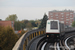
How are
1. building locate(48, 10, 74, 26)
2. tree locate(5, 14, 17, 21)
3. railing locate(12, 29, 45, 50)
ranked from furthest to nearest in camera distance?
tree locate(5, 14, 17, 21) → building locate(48, 10, 74, 26) → railing locate(12, 29, 45, 50)

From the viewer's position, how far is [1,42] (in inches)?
1900

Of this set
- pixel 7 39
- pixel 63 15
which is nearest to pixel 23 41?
pixel 7 39

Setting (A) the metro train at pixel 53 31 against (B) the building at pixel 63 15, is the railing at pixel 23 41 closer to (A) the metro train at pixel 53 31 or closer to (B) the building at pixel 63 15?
(A) the metro train at pixel 53 31

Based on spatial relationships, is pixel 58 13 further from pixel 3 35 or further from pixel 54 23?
pixel 54 23

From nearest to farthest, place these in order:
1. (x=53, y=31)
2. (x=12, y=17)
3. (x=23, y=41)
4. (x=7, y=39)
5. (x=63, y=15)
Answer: (x=23, y=41) → (x=53, y=31) → (x=7, y=39) → (x=63, y=15) → (x=12, y=17)

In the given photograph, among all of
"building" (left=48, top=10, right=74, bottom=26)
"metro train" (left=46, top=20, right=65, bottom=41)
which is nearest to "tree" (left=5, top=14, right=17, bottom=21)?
"building" (left=48, top=10, right=74, bottom=26)

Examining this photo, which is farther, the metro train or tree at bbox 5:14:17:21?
tree at bbox 5:14:17:21

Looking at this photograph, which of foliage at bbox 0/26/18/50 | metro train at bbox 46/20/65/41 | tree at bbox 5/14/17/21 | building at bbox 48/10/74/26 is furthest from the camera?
tree at bbox 5/14/17/21

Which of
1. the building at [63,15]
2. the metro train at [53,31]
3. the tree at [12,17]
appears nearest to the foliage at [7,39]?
the metro train at [53,31]

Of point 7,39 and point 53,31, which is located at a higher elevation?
point 53,31

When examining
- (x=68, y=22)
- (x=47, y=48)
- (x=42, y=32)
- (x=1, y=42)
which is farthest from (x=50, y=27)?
(x=68, y=22)

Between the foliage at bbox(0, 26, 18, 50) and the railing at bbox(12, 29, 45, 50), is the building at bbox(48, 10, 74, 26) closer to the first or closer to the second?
the foliage at bbox(0, 26, 18, 50)

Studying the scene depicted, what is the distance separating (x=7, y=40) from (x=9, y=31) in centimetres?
387

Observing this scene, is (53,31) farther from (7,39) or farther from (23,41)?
(7,39)
